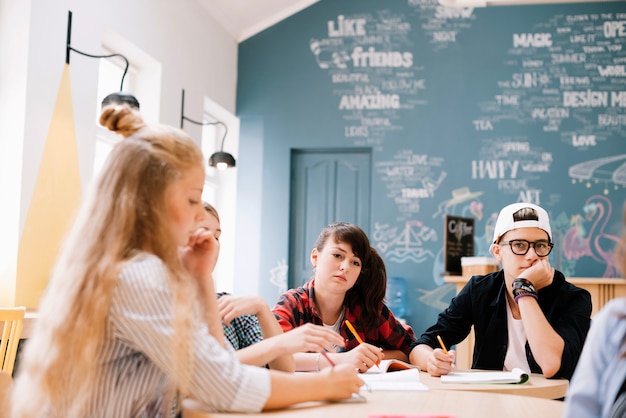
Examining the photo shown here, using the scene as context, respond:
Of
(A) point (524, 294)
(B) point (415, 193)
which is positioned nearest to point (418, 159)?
(B) point (415, 193)

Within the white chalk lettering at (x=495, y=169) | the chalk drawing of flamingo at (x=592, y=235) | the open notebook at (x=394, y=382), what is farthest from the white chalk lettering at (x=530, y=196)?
the open notebook at (x=394, y=382)

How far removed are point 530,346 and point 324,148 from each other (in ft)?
15.0

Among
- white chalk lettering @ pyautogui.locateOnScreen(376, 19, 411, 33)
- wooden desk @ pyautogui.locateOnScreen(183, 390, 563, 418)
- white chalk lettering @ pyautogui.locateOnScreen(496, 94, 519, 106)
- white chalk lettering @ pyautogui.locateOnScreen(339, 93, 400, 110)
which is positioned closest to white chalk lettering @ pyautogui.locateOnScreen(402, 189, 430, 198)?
white chalk lettering @ pyautogui.locateOnScreen(339, 93, 400, 110)

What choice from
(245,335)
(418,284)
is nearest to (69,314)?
(245,335)

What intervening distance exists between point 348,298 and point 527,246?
639mm

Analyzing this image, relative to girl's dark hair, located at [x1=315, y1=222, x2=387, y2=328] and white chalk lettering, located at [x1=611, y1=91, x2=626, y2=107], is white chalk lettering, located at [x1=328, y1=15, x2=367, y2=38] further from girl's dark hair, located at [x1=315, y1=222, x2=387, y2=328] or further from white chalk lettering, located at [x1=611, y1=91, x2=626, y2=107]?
girl's dark hair, located at [x1=315, y1=222, x2=387, y2=328]

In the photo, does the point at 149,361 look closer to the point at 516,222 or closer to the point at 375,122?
the point at 516,222

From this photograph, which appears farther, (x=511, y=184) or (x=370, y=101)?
(x=370, y=101)

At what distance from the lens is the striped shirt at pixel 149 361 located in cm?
115

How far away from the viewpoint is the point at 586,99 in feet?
20.7

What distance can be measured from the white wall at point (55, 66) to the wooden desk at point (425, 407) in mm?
2731

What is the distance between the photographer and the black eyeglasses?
2.38 meters

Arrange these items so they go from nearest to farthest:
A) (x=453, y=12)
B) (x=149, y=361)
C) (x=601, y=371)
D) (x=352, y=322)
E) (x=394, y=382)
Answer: (x=601, y=371), (x=149, y=361), (x=394, y=382), (x=352, y=322), (x=453, y=12)

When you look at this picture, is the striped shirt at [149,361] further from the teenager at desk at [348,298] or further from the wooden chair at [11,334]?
the wooden chair at [11,334]
